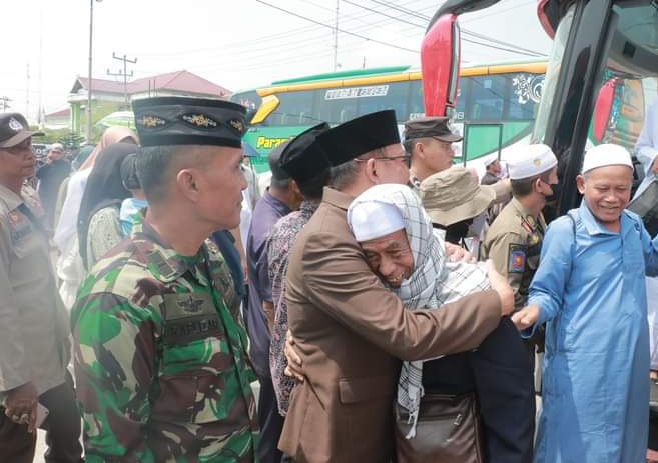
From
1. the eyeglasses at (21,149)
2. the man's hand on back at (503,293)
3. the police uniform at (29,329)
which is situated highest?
the eyeglasses at (21,149)

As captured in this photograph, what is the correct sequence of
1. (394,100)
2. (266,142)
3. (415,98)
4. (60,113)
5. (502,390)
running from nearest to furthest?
(502,390), (415,98), (394,100), (266,142), (60,113)

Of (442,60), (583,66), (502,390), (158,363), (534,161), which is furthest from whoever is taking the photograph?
(442,60)

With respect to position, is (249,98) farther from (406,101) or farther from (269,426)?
(269,426)

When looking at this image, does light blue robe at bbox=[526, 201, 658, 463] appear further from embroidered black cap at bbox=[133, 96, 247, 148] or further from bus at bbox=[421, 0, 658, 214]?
embroidered black cap at bbox=[133, 96, 247, 148]

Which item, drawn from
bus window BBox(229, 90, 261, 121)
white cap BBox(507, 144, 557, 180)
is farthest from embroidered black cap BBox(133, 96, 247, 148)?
bus window BBox(229, 90, 261, 121)

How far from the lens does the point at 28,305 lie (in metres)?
2.39

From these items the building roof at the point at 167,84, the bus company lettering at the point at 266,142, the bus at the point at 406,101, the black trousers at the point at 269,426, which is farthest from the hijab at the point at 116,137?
the building roof at the point at 167,84

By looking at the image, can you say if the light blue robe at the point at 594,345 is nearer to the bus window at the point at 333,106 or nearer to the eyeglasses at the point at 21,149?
the eyeglasses at the point at 21,149

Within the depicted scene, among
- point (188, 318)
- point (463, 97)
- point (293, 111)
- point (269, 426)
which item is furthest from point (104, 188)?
point (293, 111)

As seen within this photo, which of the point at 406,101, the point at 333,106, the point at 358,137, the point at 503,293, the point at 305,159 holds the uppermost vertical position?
the point at 406,101

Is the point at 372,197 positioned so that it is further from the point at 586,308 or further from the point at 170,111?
the point at 586,308

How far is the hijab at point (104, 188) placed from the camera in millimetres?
2880

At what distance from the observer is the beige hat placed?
9.41 feet

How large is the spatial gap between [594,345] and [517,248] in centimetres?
80
